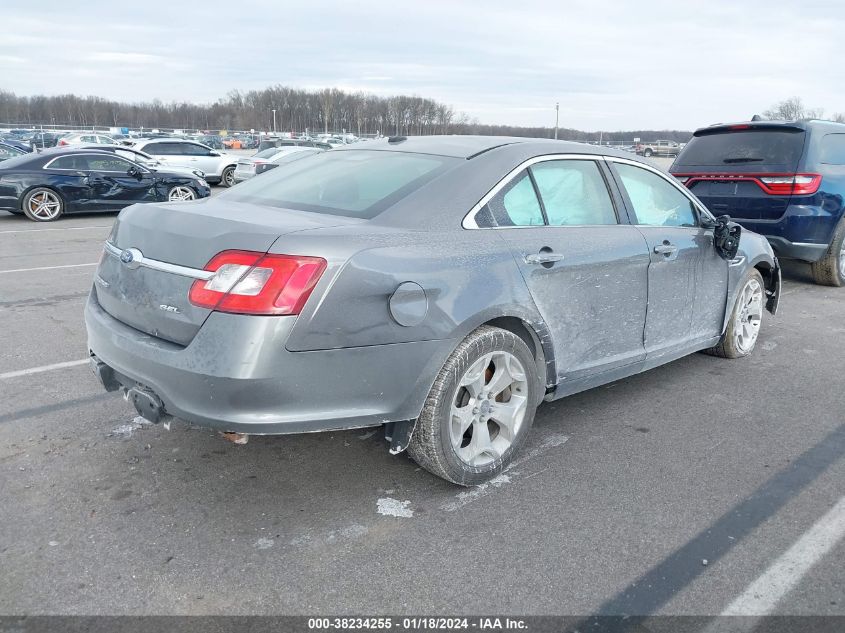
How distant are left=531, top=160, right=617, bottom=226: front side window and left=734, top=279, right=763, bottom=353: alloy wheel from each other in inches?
71.1

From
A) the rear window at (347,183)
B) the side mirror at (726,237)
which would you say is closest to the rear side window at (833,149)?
the side mirror at (726,237)

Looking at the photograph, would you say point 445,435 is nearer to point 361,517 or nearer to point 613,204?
point 361,517

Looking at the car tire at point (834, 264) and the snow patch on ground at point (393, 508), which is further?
the car tire at point (834, 264)

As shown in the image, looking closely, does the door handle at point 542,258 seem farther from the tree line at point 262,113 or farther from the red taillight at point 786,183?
the tree line at point 262,113

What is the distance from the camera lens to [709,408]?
4.44 meters

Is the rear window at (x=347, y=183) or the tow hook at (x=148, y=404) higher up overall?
the rear window at (x=347, y=183)

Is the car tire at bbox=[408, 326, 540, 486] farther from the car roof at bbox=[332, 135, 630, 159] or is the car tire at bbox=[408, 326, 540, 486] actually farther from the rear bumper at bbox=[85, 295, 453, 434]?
the car roof at bbox=[332, 135, 630, 159]

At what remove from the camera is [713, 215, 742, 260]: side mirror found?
4742mm

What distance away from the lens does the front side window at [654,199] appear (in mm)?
4285

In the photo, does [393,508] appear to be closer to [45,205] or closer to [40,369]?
[40,369]

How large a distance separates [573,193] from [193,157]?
19.7m

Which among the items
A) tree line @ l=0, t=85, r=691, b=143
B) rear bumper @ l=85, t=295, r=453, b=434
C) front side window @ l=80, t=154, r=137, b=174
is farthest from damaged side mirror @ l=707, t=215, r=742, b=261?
tree line @ l=0, t=85, r=691, b=143

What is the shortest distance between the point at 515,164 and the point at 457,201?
479 millimetres

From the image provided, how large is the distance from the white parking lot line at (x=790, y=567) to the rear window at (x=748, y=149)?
5526 millimetres
